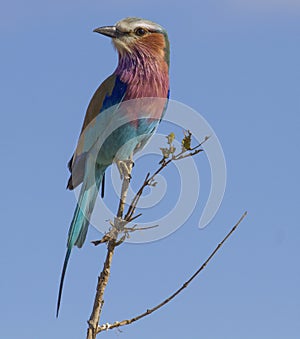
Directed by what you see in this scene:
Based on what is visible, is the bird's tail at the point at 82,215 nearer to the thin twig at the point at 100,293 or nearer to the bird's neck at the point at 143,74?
the bird's neck at the point at 143,74

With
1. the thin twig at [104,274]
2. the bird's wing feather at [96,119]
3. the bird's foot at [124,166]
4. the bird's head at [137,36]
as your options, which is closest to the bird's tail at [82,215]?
the bird's wing feather at [96,119]

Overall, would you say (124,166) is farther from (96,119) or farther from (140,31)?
(140,31)

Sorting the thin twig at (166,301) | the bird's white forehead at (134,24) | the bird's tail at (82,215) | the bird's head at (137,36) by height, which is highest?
the bird's white forehead at (134,24)

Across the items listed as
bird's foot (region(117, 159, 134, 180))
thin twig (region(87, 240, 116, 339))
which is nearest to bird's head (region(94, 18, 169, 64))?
bird's foot (region(117, 159, 134, 180))

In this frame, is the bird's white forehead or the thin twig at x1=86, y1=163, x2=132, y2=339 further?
the bird's white forehead

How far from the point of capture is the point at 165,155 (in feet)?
11.6

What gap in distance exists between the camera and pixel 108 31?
522cm

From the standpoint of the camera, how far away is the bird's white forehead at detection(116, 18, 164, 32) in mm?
5297

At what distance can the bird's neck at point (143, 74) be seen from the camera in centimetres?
519

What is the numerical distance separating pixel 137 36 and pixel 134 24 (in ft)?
0.33

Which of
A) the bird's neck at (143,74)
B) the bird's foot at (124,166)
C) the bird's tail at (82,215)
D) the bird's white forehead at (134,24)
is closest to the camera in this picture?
the bird's tail at (82,215)

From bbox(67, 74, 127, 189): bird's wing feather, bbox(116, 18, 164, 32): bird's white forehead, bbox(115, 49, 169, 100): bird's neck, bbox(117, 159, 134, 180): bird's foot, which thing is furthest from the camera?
bbox(116, 18, 164, 32): bird's white forehead

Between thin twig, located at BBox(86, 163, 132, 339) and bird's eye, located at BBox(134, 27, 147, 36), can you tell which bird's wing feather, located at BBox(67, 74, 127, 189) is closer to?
bird's eye, located at BBox(134, 27, 147, 36)

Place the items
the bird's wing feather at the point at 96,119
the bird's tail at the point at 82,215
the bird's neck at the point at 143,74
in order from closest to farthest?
the bird's tail at the point at 82,215 < the bird's wing feather at the point at 96,119 < the bird's neck at the point at 143,74
